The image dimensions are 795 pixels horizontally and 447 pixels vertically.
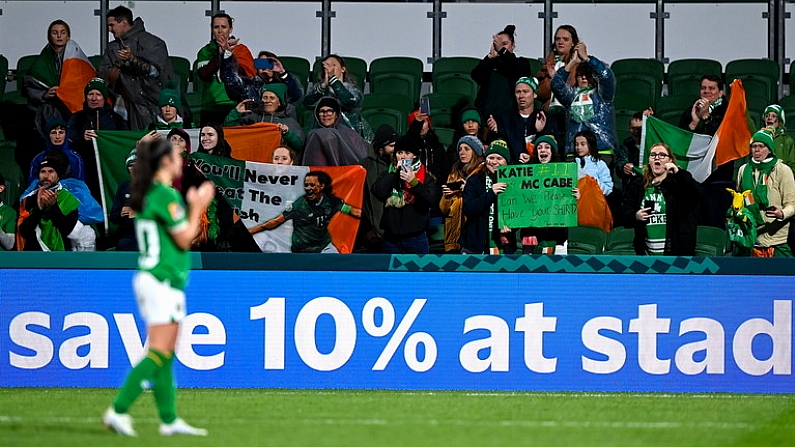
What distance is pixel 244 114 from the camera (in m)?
12.4

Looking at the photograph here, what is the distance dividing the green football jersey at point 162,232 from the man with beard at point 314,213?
3718 millimetres

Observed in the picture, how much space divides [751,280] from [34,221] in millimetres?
6276

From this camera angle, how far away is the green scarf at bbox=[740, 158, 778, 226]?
35.6 feet

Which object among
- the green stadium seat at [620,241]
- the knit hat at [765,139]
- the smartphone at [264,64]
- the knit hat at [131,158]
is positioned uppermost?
the smartphone at [264,64]

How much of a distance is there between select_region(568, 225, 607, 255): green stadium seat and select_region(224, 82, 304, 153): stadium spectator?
2.81 meters

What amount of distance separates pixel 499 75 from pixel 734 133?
98.6 inches

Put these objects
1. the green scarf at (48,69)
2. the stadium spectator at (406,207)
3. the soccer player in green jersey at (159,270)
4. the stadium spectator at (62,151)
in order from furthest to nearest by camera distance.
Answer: the green scarf at (48,69), the stadium spectator at (62,151), the stadium spectator at (406,207), the soccer player in green jersey at (159,270)

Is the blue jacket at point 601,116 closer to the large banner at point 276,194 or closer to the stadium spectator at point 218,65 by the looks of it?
the large banner at point 276,194

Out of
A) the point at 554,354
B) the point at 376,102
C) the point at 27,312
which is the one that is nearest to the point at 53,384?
the point at 27,312

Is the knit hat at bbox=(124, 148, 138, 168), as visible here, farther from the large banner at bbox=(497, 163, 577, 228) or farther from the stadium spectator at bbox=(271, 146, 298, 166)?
the large banner at bbox=(497, 163, 577, 228)

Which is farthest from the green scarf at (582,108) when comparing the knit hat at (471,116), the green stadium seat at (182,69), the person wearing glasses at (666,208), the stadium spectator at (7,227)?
the green stadium seat at (182,69)

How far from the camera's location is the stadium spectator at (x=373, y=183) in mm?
11117

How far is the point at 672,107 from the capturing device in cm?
1432

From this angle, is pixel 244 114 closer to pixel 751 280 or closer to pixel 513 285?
pixel 513 285
